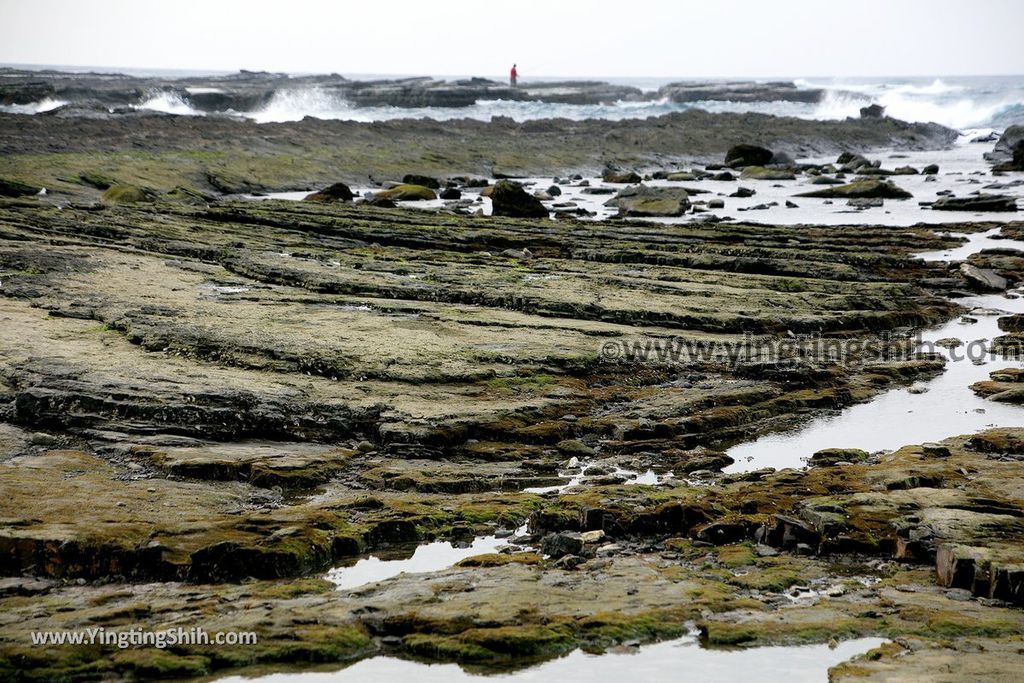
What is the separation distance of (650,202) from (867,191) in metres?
8.47

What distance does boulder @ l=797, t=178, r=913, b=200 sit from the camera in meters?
34.2

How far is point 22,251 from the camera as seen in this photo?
1833cm

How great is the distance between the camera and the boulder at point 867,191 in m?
34.2

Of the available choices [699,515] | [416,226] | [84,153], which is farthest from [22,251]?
[84,153]

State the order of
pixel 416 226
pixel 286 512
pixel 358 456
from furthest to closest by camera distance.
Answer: pixel 416 226, pixel 358 456, pixel 286 512

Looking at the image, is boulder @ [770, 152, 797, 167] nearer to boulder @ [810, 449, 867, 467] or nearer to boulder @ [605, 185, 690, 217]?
boulder @ [605, 185, 690, 217]

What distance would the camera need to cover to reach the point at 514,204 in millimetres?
28328

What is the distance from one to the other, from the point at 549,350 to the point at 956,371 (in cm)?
547

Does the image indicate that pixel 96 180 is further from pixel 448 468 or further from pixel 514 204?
pixel 448 468

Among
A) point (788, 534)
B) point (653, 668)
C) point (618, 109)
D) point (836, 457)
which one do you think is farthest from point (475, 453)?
point (618, 109)

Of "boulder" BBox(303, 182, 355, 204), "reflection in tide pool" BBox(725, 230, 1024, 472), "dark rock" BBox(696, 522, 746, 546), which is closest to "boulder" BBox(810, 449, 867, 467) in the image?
"reflection in tide pool" BBox(725, 230, 1024, 472)

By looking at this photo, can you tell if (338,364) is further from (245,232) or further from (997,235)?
(997,235)

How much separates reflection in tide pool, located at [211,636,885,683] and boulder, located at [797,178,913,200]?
29.9m

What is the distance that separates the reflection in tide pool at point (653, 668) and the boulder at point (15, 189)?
954 inches
